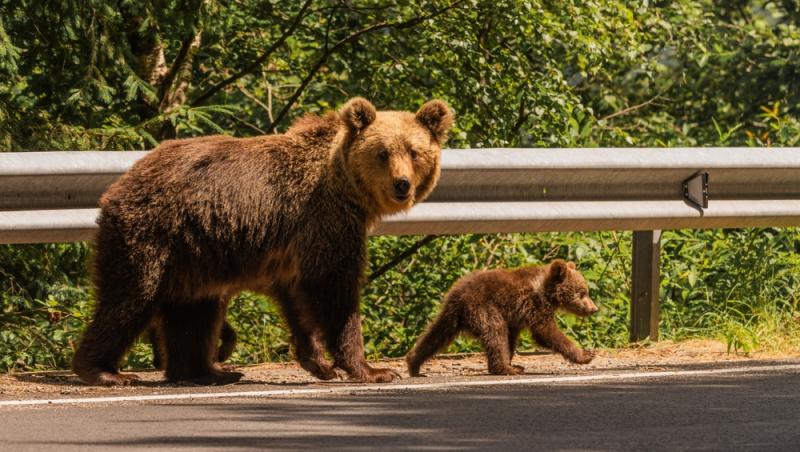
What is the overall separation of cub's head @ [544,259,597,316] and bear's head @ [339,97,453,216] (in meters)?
1.47

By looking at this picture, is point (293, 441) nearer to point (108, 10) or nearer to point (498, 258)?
point (108, 10)

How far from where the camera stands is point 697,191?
7.98m

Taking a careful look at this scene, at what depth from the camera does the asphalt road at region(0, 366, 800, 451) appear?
175 inches

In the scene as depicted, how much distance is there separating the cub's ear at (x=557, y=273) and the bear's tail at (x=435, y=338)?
753 mm

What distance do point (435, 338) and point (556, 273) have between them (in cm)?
113

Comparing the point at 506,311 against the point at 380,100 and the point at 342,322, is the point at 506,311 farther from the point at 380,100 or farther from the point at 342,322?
the point at 380,100

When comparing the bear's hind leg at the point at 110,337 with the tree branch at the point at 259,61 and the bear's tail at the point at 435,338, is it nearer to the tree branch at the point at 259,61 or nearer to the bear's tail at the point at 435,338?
the bear's tail at the point at 435,338

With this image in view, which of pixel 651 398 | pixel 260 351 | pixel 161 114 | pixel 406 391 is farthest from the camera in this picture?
pixel 161 114

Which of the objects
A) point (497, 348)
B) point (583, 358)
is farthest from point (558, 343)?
point (497, 348)

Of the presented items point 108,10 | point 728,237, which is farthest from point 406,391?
point 728,237

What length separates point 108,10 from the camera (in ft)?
30.5

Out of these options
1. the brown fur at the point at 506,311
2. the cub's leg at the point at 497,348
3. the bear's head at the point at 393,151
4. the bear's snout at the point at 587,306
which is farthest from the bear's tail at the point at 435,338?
the bear's snout at the point at 587,306

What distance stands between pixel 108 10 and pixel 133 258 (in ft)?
10.5

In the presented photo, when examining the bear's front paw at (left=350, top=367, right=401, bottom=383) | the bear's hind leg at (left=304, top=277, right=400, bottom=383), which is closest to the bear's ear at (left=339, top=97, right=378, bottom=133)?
the bear's hind leg at (left=304, top=277, right=400, bottom=383)
